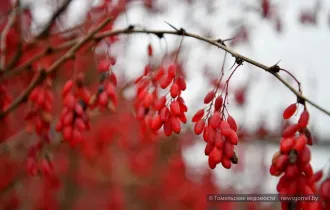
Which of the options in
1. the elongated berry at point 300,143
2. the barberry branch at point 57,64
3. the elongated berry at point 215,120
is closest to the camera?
the elongated berry at point 300,143

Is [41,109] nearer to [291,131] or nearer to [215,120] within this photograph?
[215,120]

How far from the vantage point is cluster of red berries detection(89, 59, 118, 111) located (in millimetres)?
2359

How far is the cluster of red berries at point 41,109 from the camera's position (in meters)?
2.61

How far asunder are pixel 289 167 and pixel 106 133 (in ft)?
14.8

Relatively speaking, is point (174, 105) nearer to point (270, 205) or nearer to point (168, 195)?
point (168, 195)

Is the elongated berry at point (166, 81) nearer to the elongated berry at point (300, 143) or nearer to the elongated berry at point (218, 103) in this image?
the elongated berry at point (218, 103)

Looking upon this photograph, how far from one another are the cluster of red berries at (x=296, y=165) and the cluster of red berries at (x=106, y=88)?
3.43 ft

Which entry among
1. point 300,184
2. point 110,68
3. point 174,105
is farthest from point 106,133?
point 300,184

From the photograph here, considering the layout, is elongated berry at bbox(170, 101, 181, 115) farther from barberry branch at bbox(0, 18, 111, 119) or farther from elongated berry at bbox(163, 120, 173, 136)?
barberry branch at bbox(0, 18, 111, 119)

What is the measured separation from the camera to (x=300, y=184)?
1638mm

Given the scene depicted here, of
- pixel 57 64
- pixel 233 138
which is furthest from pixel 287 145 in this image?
pixel 57 64

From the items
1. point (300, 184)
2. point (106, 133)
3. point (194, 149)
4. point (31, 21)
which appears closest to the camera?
point (300, 184)

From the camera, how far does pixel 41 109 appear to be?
2.64m

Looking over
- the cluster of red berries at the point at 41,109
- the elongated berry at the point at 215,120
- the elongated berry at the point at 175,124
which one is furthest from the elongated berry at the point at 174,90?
the cluster of red berries at the point at 41,109
